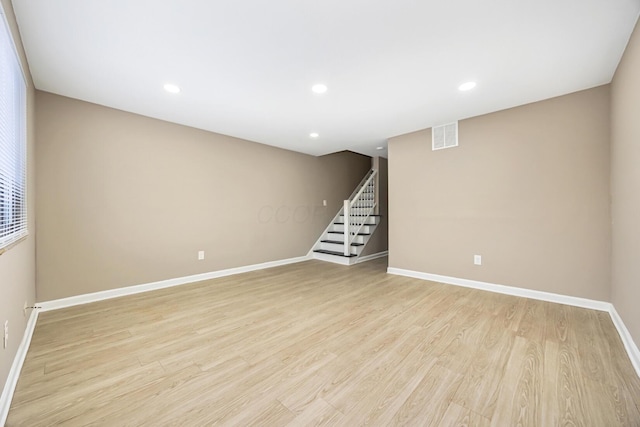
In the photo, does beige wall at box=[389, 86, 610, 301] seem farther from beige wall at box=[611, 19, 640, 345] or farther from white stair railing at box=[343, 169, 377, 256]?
white stair railing at box=[343, 169, 377, 256]

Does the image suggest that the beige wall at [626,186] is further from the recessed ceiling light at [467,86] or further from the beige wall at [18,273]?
the beige wall at [18,273]

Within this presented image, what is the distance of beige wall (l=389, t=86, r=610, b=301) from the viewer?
272cm

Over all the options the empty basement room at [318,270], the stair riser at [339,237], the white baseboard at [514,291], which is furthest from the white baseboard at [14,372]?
the stair riser at [339,237]

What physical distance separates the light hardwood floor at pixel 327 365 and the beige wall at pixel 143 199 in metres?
0.60

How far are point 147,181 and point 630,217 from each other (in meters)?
4.90

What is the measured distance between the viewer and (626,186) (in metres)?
2.09

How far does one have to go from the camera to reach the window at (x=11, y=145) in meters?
1.52

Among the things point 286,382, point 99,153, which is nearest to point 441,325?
point 286,382

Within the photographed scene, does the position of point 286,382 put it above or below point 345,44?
below

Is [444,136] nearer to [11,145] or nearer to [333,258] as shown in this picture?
[333,258]

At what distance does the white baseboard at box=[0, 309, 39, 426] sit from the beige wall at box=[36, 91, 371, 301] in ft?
2.56

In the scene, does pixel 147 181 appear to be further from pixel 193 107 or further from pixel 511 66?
pixel 511 66

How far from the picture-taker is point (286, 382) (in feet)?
5.22

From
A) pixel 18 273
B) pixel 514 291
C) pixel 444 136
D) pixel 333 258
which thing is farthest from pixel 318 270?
pixel 18 273
